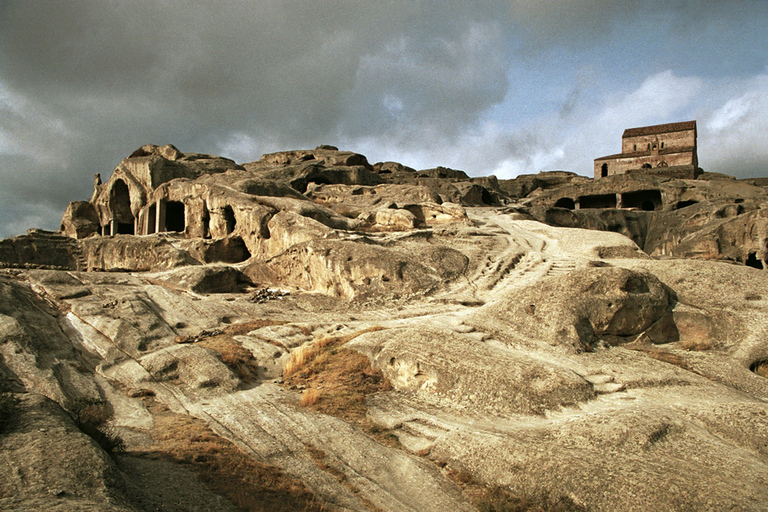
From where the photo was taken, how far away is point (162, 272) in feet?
54.2

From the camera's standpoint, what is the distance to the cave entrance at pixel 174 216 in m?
27.2

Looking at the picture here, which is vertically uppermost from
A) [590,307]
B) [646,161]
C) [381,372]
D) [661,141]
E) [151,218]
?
[661,141]

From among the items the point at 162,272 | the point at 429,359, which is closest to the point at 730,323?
the point at 429,359

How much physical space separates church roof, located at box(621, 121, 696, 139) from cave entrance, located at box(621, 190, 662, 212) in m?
25.5

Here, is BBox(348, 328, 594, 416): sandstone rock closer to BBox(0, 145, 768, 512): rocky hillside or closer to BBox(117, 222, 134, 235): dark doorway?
BBox(0, 145, 768, 512): rocky hillside

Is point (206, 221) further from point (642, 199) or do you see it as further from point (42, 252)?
point (642, 199)

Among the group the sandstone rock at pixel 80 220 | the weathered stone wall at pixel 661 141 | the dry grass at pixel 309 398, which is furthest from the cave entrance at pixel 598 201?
the dry grass at pixel 309 398

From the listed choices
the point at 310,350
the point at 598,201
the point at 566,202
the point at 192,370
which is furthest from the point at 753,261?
the point at 192,370

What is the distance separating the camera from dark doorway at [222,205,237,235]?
68.6 feet

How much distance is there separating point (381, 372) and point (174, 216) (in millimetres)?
21382

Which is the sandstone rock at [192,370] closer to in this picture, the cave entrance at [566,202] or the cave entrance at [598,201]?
the cave entrance at [566,202]

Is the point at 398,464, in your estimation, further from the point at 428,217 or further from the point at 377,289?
the point at 428,217

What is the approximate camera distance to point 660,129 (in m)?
57.7

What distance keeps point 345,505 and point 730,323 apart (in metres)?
9.20
